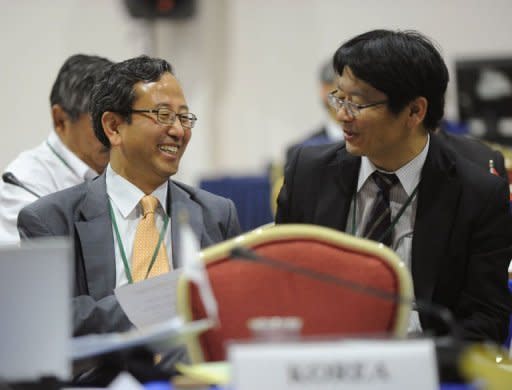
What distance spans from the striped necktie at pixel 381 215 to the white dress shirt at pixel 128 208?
2.08ft

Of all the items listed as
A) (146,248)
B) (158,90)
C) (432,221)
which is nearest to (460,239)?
(432,221)

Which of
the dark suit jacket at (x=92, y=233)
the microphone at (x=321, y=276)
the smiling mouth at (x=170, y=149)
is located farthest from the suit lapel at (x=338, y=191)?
the microphone at (x=321, y=276)

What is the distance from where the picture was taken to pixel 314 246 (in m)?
1.93

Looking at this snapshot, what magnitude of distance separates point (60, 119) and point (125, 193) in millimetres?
962

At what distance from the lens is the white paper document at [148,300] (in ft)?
7.04

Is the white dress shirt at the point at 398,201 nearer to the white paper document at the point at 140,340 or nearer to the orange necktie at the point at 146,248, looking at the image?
the orange necktie at the point at 146,248

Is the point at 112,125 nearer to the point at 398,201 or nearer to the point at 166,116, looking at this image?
the point at 166,116

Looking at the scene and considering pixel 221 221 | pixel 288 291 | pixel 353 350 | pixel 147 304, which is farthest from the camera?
pixel 221 221

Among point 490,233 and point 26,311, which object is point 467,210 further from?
point 26,311

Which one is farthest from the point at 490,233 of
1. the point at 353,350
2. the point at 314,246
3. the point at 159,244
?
the point at 353,350

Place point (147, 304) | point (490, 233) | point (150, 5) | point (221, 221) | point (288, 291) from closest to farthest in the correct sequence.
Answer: point (288, 291) → point (147, 304) → point (490, 233) → point (221, 221) → point (150, 5)

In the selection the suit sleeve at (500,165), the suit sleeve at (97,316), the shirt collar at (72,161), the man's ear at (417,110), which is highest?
the man's ear at (417,110)

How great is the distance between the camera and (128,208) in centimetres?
268

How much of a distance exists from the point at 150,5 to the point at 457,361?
18.6ft
